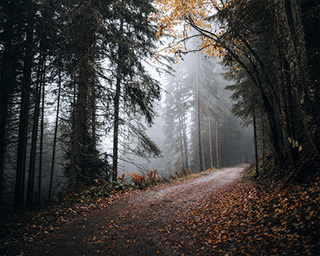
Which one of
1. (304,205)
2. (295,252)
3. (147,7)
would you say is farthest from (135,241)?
(147,7)

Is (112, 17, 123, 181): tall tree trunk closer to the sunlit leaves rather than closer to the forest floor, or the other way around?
the sunlit leaves

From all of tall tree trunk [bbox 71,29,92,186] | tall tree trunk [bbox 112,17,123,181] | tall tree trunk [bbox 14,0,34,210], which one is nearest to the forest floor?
tall tree trunk [bbox 71,29,92,186]

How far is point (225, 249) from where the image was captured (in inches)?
141

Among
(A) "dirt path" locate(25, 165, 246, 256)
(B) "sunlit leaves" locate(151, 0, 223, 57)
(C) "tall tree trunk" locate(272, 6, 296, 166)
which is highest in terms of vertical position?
(B) "sunlit leaves" locate(151, 0, 223, 57)

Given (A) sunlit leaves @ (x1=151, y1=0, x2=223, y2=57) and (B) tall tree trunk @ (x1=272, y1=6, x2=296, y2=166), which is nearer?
(B) tall tree trunk @ (x1=272, y1=6, x2=296, y2=166)

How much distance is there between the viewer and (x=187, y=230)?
4.50 m

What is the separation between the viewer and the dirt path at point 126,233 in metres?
3.60

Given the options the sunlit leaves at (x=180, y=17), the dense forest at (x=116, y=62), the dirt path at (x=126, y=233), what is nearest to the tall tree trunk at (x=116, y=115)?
the dense forest at (x=116, y=62)

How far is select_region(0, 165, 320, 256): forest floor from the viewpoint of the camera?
11.4 feet

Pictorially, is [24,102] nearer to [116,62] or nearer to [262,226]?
[116,62]

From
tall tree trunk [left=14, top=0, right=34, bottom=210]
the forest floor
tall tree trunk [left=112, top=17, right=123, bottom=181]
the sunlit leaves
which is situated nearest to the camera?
the forest floor

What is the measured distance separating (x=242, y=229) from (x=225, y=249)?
92 centimetres

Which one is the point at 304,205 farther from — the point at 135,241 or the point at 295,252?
the point at 135,241

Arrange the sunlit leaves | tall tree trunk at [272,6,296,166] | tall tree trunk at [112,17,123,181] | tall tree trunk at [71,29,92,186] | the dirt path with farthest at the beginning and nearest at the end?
1. tall tree trunk at [112,17,123,181]
2. tall tree trunk at [71,29,92,186]
3. the sunlit leaves
4. tall tree trunk at [272,6,296,166]
5. the dirt path
